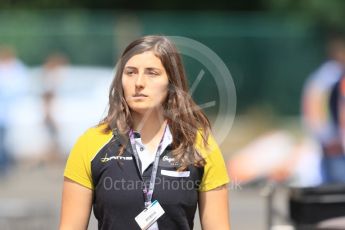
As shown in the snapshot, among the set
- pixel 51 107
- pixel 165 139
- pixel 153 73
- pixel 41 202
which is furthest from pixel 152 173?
pixel 51 107

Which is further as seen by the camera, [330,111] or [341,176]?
[330,111]

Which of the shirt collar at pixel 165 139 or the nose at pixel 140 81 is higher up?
the nose at pixel 140 81

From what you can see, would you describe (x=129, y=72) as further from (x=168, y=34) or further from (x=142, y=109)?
(x=168, y=34)

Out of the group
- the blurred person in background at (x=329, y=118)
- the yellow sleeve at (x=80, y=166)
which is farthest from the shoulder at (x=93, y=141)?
the blurred person in background at (x=329, y=118)

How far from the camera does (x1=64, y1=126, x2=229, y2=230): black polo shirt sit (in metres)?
3.58

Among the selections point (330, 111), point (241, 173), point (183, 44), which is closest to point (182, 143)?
point (183, 44)

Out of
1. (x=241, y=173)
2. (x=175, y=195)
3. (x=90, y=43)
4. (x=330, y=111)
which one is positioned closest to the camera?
(x=175, y=195)

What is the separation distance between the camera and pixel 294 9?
26.2 m

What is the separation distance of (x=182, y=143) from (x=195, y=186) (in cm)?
19

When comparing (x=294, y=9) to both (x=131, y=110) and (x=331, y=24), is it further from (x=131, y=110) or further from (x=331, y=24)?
(x=131, y=110)

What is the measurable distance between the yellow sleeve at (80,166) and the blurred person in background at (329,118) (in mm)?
5577

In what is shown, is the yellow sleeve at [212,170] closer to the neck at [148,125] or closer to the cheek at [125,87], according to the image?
the neck at [148,125]

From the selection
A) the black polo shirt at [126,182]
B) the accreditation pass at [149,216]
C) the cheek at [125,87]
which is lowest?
the accreditation pass at [149,216]

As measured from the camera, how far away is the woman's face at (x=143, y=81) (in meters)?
3.64
